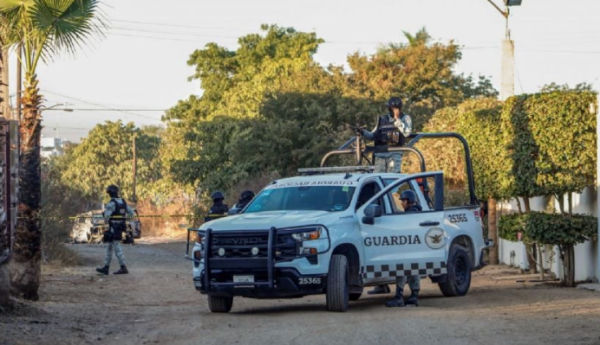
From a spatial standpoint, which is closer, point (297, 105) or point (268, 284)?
point (268, 284)

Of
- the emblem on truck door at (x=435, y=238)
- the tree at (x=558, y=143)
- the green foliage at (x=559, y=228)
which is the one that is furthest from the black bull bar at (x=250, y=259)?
the tree at (x=558, y=143)

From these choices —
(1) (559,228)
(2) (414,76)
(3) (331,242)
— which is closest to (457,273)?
(1) (559,228)

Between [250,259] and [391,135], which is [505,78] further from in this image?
[250,259]

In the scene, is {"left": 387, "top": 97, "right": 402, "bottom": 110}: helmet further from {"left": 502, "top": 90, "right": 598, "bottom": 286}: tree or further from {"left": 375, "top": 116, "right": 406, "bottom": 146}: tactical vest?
{"left": 502, "top": 90, "right": 598, "bottom": 286}: tree

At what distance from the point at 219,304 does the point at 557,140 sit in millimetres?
8187

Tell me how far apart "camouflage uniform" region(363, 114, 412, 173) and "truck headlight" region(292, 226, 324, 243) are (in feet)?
15.9

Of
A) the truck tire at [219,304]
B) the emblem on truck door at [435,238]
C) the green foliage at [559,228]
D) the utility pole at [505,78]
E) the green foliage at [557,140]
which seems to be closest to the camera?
the truck tire at [219,304]

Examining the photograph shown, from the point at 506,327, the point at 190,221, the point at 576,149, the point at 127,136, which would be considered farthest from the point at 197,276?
the point at 127,136

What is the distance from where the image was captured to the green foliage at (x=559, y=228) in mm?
20516

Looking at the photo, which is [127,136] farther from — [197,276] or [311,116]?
[197,276]

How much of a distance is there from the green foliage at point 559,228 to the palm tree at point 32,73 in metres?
8.88

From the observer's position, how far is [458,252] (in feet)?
61.6

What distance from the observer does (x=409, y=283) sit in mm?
16906

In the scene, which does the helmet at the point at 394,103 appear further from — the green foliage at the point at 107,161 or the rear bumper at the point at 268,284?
the green foliage at the point at 107,161
